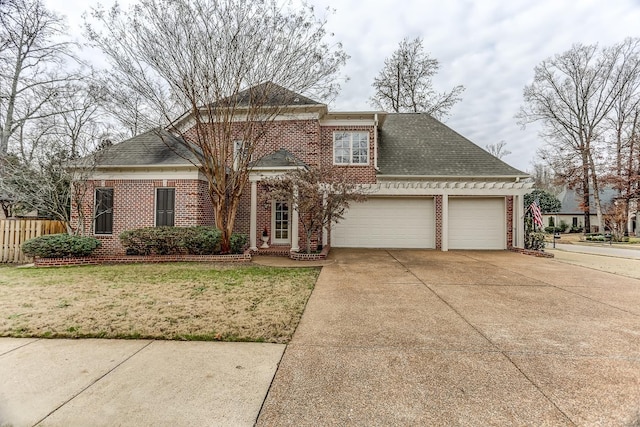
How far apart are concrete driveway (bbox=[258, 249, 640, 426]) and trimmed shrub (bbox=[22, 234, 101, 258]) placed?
7.83 meters

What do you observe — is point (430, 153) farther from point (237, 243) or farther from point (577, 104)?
point (577, 104)

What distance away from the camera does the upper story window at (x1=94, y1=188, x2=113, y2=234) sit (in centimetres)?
1080

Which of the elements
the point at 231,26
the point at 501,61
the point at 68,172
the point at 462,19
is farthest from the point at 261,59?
the point at 501,61

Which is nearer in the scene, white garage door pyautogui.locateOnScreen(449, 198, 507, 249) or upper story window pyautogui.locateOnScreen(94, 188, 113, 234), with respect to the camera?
upper story window pyautogui.locateOnScreen(94, 188, 113, 234)

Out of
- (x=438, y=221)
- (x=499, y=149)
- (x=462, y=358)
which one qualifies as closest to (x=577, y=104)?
(x=499, y=149)

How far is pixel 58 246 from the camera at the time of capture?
8977 mm

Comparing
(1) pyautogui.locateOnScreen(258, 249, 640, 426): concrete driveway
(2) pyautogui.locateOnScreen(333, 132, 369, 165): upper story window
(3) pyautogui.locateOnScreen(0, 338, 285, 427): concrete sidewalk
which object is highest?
(2) pyautogui.locateOnScreen(333, 132, 369, 165): upper story window

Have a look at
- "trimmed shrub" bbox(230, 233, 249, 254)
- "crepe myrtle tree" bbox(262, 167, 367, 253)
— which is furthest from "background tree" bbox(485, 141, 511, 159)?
"trimmed shrub" bbox(230, 233, 249, 254)

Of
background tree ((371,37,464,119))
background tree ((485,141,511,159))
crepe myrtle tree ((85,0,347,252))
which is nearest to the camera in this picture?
crepe myrtle tree ((85,0,347,252))

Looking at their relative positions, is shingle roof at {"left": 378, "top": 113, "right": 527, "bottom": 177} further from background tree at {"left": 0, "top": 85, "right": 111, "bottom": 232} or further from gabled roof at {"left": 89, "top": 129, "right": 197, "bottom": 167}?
background tree at {"left": 0, "top": 85, "right": 111, "bottom": 232}

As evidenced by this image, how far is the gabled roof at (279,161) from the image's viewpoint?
1124cm

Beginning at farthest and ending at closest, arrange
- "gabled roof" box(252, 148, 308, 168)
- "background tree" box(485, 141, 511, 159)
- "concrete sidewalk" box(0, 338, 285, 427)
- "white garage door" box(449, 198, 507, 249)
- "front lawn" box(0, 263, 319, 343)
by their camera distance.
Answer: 1. "background tree" box(485, 141, 511, 159)
2. "white garage door" box(449, 198, 507, 249)
3. "gabled roof" box(252, 148, 308, 168)
4. "front lawn" box(0, 263, 319, 343)
5. "concrete sidewalk" box(0, 338, 285, 427)

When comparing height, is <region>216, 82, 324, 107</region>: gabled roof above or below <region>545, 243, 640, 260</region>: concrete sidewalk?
above

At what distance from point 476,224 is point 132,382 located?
13.3 m
